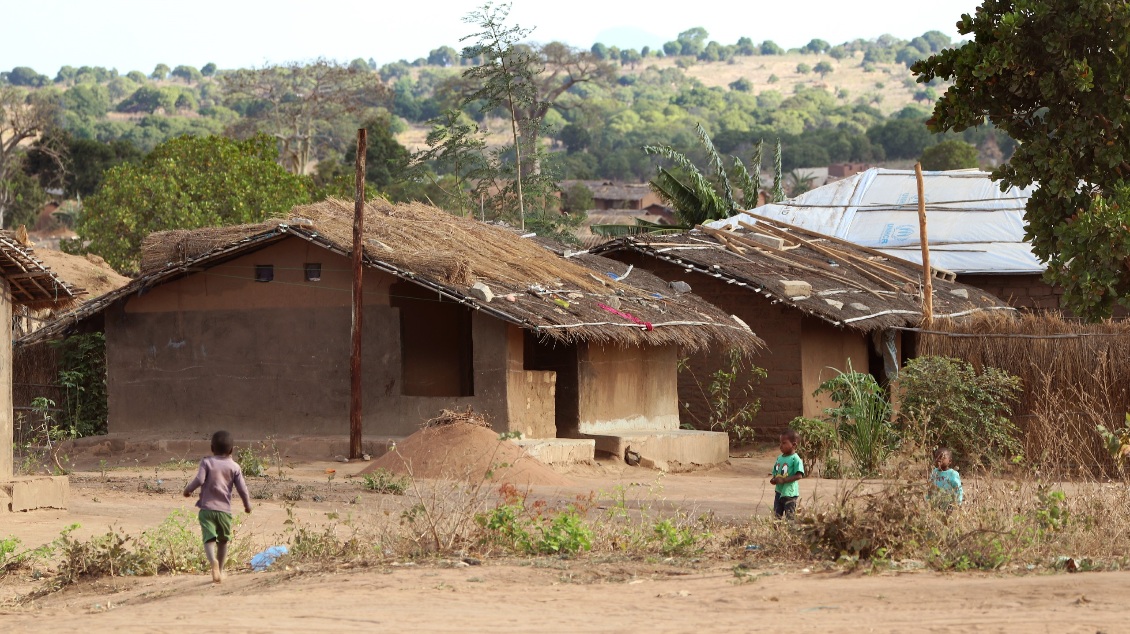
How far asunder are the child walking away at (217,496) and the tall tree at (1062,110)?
5.69m

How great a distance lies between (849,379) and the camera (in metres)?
13.6

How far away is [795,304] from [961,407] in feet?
11.2

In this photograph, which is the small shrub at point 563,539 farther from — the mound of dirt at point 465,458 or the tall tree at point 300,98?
the tall tree at point 300,98

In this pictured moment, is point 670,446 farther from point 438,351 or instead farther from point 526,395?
point 438,351

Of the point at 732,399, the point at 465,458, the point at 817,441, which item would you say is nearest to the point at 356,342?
the point at 465,458

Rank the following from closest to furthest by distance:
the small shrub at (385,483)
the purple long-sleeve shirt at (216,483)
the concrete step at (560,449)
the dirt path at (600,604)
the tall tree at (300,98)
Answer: the dirt path at (600,604) → the purple long-sleeve shirt at (216,483) → the small shrub at (385,483) → the concrete step at (560,449) → the tall tree at (300,98)

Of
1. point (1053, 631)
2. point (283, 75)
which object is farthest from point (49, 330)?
point (283, 75)

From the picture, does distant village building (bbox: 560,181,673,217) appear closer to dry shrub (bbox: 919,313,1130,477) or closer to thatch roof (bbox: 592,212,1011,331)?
thatch roof (bbox: 592,212,1011,331)

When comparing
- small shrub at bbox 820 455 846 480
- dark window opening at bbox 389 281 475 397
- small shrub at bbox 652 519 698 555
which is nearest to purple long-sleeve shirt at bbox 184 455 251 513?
small shrub at bbox 652 519 698 555

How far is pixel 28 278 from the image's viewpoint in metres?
10.9

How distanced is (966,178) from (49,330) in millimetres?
17083

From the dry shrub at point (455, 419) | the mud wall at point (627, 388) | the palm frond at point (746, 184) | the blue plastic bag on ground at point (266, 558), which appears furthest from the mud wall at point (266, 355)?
the palm frond at point (746, 184)

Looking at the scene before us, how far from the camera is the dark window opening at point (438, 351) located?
1609 cm

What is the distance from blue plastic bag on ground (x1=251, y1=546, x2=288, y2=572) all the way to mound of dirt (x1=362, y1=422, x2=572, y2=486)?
3246 millimetres
